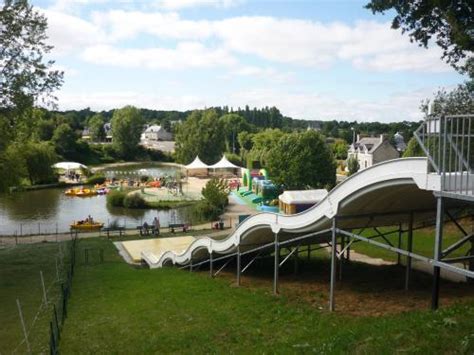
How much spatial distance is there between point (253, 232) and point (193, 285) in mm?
2829

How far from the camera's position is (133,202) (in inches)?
1752

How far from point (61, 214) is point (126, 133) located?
6252cm

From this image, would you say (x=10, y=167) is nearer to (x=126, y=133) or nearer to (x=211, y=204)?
(x=211, y=204)

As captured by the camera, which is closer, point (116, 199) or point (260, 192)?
point (116, 199)

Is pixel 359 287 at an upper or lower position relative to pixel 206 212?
upper

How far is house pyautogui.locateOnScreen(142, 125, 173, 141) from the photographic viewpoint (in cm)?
15125

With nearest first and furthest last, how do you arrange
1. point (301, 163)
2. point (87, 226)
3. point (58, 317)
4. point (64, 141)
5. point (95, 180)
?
point (58, 317) → point (87, 226) → point (301, 163) → point (95, 180) → point (64, 141)

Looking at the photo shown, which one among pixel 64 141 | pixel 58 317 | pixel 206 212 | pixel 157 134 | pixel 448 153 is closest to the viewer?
pixel 448 153

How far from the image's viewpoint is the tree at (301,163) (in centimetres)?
4166

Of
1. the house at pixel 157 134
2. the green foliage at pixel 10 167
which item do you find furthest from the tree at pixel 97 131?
the green foliage at pixel 10 167

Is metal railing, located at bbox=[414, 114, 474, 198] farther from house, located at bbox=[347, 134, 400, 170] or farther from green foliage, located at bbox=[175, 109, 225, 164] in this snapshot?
green foliage, located at bbox=[175, 109, 225, 164]

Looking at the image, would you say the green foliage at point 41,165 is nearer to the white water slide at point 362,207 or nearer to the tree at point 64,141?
the tree at point 64,141

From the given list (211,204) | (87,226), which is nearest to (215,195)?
(211,204)

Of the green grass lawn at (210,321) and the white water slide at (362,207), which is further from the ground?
the white water slide at (362,207)
